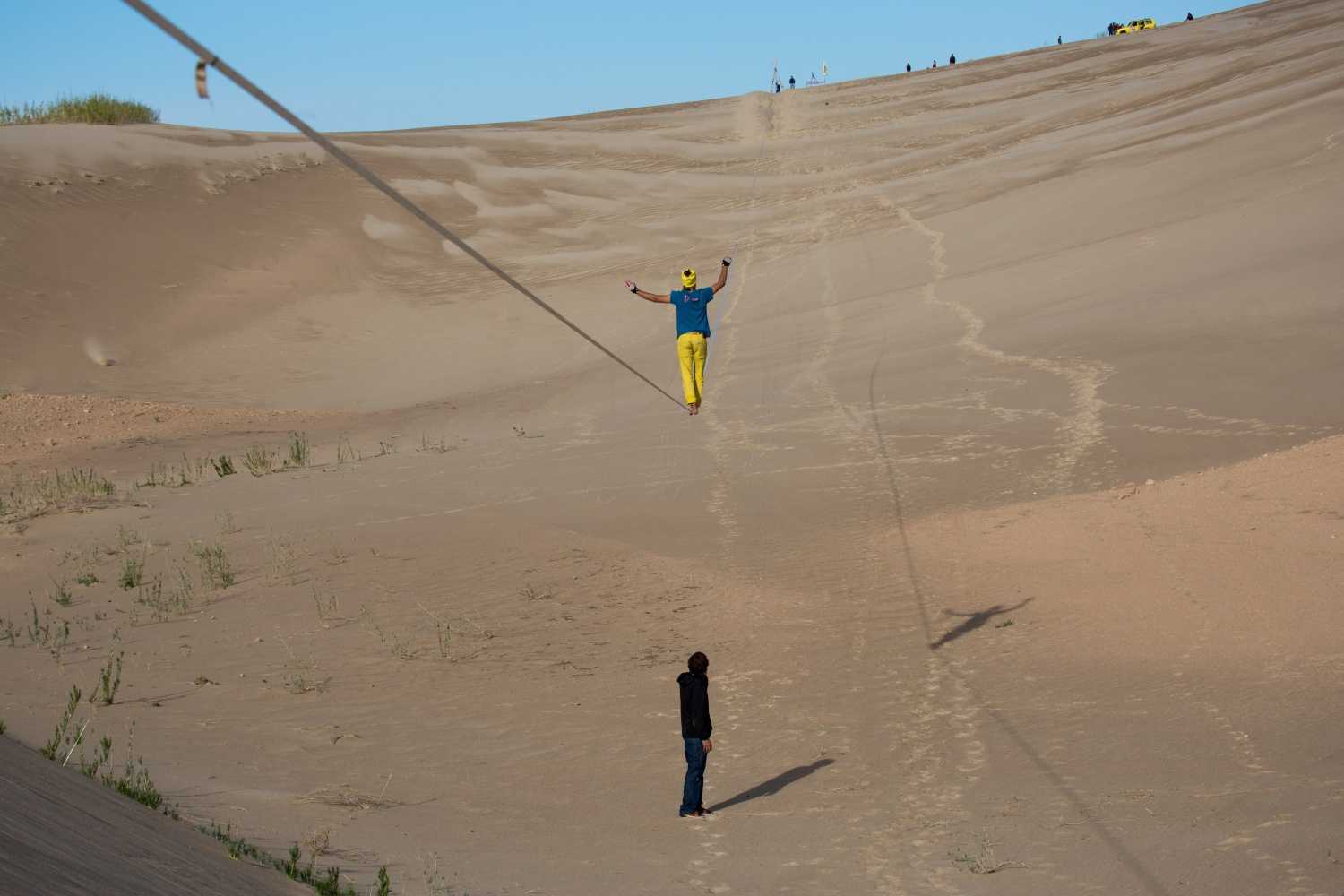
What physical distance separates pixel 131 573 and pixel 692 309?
20.0 ft

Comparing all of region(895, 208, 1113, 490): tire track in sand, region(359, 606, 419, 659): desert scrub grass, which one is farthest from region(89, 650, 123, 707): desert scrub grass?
region(895, 208, 1113, 490): tire track in sand

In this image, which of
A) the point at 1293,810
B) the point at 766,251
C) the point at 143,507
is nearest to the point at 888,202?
the point at 766,251

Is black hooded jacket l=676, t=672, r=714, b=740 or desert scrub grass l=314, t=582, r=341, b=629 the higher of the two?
desert scrub grass l=314, t=582, r=341, b=629

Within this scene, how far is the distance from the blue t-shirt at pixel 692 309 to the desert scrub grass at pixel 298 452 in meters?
8.02

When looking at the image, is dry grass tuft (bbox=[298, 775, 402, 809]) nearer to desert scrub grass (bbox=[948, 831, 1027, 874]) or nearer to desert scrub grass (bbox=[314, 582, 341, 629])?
desert scrub grass (bbox=[948, 831, 1027, 874])

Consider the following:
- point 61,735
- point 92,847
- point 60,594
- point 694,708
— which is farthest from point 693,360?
point 92,847

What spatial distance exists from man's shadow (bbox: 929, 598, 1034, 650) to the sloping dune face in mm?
80

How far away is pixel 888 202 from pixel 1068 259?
33.9ft

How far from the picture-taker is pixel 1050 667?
10.5m

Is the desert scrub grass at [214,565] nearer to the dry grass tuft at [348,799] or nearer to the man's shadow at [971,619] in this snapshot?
the dry grass tuft at [348,799]

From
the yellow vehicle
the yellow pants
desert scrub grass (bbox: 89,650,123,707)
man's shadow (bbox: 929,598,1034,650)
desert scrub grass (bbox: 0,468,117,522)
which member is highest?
the yellow vehicle

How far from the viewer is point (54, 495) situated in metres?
18.0

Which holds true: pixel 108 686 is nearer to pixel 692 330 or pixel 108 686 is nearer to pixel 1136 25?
pixel 692 330

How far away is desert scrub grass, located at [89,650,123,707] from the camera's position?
32.4 ft
